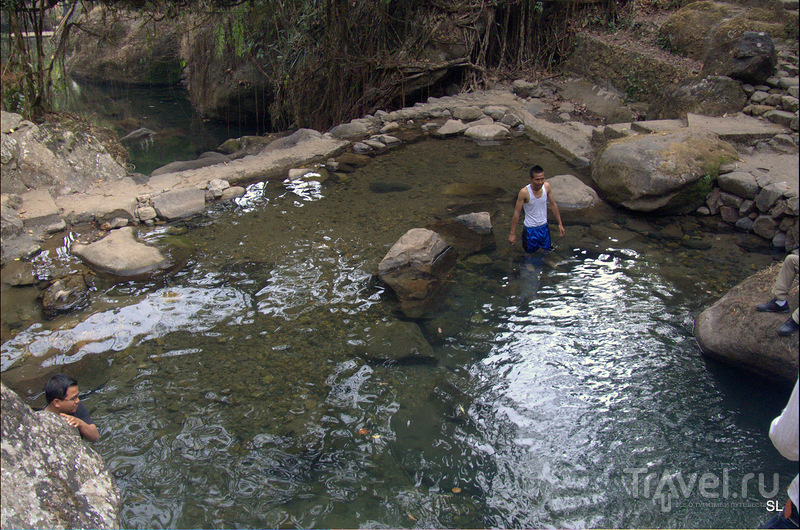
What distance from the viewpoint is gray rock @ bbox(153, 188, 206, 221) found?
6.73 m

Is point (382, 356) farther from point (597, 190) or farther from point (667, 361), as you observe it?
point (597, 190)

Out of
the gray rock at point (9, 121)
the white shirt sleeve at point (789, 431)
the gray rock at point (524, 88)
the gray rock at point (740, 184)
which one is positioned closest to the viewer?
the white shirt sleeve at point (789, 431)

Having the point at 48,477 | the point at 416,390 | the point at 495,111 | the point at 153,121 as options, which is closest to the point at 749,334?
the point at 416,390

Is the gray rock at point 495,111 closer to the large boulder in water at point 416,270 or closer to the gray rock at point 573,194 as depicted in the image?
the gray rock at point 573,194

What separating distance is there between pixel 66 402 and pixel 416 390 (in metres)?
2.29

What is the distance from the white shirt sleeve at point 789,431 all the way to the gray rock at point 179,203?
646 cm

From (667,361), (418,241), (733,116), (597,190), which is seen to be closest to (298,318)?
(418,241)

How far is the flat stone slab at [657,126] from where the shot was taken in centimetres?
792

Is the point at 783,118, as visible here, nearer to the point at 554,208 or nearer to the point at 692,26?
the point at 692,26

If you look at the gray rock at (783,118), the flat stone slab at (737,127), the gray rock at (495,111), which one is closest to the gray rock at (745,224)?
the flat stone slab at (737,127)

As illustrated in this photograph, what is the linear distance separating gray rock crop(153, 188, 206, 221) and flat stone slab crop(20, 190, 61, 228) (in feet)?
3.66

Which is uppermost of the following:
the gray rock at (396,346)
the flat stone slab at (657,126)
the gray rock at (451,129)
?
the flat stone slab at (657,126)

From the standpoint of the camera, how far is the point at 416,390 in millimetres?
4055

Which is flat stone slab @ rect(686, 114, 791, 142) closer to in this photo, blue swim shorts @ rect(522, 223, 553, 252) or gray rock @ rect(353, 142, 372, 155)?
blue swim shorts @ rect(522, 223, 553, 252)
